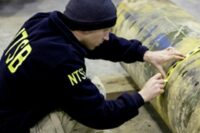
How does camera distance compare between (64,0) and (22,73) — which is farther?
(64,0)

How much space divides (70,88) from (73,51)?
0.15 metres

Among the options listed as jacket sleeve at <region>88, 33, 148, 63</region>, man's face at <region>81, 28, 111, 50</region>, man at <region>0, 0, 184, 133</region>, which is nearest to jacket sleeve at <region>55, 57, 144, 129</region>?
man at <region>0, 0, 184, 133</region>

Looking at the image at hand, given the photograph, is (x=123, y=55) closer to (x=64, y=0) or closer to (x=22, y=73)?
(x=22, y=73)

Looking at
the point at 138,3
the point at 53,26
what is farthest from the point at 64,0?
the point at 53,26

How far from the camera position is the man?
61.1 inches

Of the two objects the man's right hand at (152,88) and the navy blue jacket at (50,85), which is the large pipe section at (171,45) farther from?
the navy blue jacket at (50,85)

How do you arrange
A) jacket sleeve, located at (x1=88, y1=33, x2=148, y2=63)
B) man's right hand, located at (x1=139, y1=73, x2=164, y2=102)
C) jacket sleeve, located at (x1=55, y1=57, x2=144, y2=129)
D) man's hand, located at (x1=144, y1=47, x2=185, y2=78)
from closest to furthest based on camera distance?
1. jacket sleeve, located at (x1=55, y1=57, x2=144, y2=129)
2. man's right hand, located at (x1=139, y1=73, x2=164, y2=102)
3. man's hand, located at (x1=144, y1=47, x2=185, y2=78)
4. jacket sleeve, located at (x1=88, y1=33, x2=148, y2=63)

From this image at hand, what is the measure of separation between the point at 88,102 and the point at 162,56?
1.60 ft

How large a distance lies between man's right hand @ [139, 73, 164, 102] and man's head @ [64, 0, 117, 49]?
0.29 m

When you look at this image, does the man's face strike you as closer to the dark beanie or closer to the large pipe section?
the dark beanie

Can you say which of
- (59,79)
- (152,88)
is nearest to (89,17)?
(59,79)

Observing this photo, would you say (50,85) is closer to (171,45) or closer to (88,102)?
(88,102)

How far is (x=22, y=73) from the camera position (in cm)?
160

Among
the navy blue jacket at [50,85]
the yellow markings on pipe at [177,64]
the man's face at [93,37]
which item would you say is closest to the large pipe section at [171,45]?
the yellow markings on pipe at [177,64]
